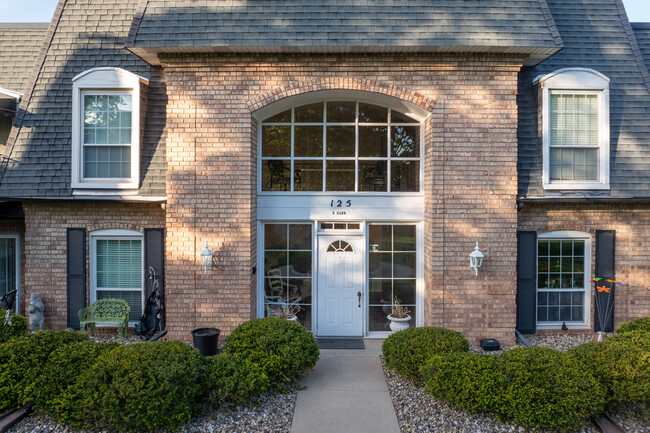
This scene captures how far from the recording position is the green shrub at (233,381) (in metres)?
5.67

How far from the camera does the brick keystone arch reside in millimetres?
8156

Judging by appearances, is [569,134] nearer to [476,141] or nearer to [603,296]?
[476,141]

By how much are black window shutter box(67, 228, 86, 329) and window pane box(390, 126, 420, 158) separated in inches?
264

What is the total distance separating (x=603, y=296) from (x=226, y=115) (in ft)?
27.9

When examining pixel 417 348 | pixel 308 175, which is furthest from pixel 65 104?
pixel 417 348

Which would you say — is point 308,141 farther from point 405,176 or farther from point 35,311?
point 35,311

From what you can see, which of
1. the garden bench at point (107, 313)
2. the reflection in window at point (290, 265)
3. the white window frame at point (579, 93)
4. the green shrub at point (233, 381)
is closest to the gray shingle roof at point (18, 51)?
the garden bench at point (107, 313)

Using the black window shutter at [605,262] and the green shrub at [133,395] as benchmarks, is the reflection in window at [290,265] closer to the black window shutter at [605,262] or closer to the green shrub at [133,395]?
the green shrub at [133,395]

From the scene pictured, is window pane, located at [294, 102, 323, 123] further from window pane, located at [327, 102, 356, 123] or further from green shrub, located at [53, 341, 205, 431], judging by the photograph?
green shrub, located at [53, 341, 205, 431]

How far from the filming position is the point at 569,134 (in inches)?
345

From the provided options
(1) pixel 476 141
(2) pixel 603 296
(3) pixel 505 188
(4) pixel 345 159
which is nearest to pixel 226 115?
(4) pixel 345 159

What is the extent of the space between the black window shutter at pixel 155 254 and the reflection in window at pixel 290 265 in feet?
6.92

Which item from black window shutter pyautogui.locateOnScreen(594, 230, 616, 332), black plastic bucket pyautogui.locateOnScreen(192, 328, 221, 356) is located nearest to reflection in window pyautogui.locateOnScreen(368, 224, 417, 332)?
black plastic bucket pyautogui.locateOnScreen(192, 328, 221, 356)

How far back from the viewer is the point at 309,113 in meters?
9.04
